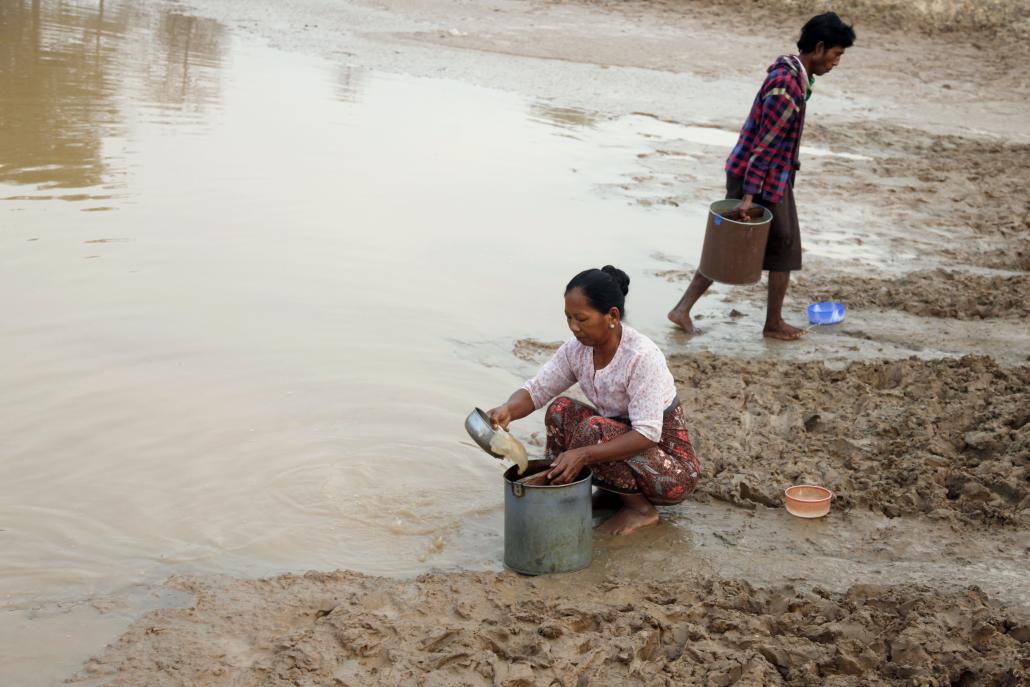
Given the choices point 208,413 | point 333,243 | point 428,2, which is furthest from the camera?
point 428,2

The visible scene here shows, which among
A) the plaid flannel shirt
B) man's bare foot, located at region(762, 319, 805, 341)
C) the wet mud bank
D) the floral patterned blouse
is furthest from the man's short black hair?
the wet mud bank

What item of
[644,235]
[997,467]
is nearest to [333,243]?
[644,235]

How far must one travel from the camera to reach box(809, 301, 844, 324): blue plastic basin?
6309mm

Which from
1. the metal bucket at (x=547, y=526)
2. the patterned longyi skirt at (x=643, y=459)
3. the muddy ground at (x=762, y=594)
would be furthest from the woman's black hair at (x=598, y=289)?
the muddy ground at (x=762, y=594)

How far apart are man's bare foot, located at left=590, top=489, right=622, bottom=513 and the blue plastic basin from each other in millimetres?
2595

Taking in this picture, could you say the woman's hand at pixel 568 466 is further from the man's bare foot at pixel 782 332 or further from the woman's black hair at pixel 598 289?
the man's bare foot at pixel 782 332

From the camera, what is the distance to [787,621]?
321 centimetres

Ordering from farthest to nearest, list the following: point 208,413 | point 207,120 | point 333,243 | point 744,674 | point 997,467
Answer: point 207,120 < point 333,243 < point 208,413 < point 997,467 < point 744,674

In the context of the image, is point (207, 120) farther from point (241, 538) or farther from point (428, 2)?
point (428, 2)

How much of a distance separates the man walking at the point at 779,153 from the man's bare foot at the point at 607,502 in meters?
2.13

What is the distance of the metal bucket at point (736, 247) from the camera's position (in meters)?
5.84

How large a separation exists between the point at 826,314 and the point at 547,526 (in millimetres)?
3344

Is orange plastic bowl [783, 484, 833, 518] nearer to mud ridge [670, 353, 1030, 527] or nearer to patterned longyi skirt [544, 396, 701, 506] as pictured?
mud ridge [670, 353, 1030, 527]

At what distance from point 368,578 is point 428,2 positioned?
1599cm
